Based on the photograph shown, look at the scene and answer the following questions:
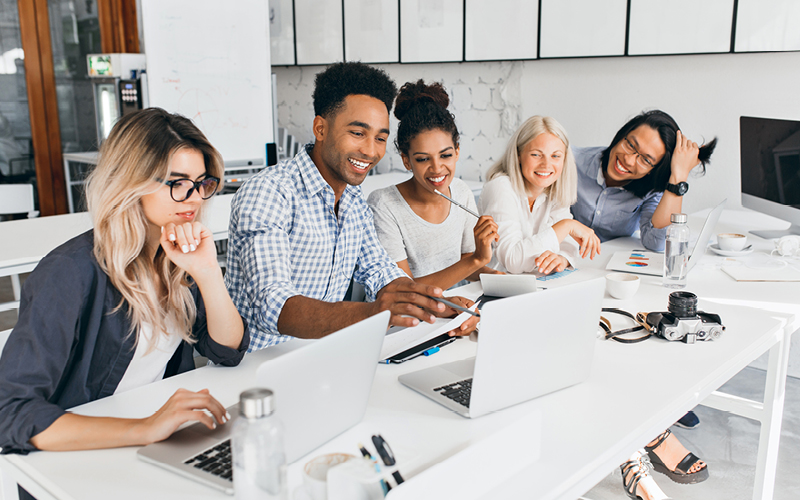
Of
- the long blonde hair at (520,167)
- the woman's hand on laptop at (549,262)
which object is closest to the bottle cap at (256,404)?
the woman's hand on laptop at (549,262)

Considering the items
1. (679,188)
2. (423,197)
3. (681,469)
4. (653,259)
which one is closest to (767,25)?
(679,188)

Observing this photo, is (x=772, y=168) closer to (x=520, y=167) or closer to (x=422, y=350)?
(x=520, y=167)

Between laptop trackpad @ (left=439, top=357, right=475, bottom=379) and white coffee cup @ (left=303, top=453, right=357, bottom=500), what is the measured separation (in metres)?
0.44

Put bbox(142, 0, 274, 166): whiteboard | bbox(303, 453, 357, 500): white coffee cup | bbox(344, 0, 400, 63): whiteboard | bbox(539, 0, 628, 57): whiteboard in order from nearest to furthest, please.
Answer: bbox(303, 453, 357, 500): white coffee cup
bbox(539, 0, 628, 57): whiteboard
bbox(142, 0, 274, 166): whiteboard
bbox(344, 0, 400, 63): whiteboard

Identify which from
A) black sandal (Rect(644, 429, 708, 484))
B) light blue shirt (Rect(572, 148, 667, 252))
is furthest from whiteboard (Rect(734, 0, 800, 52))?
black sandal (Rect(644, 429, 708, 484))

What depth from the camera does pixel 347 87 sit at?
1.64 m

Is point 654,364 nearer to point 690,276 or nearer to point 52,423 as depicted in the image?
point 690,276

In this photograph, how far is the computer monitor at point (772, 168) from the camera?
7.47ft

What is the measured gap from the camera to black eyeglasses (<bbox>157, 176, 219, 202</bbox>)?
1121 mm

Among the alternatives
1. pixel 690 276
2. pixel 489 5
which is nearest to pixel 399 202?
pixel 690 276

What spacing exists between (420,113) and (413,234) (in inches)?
15.2

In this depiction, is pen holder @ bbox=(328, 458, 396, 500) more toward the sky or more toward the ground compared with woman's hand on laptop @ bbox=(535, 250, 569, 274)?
more toward the sky

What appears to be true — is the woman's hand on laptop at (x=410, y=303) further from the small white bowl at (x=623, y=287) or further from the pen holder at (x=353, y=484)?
the small white bowl at (x=623, y=287)

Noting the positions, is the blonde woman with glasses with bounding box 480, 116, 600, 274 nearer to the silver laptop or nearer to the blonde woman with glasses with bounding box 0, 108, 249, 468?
the silver laptop
